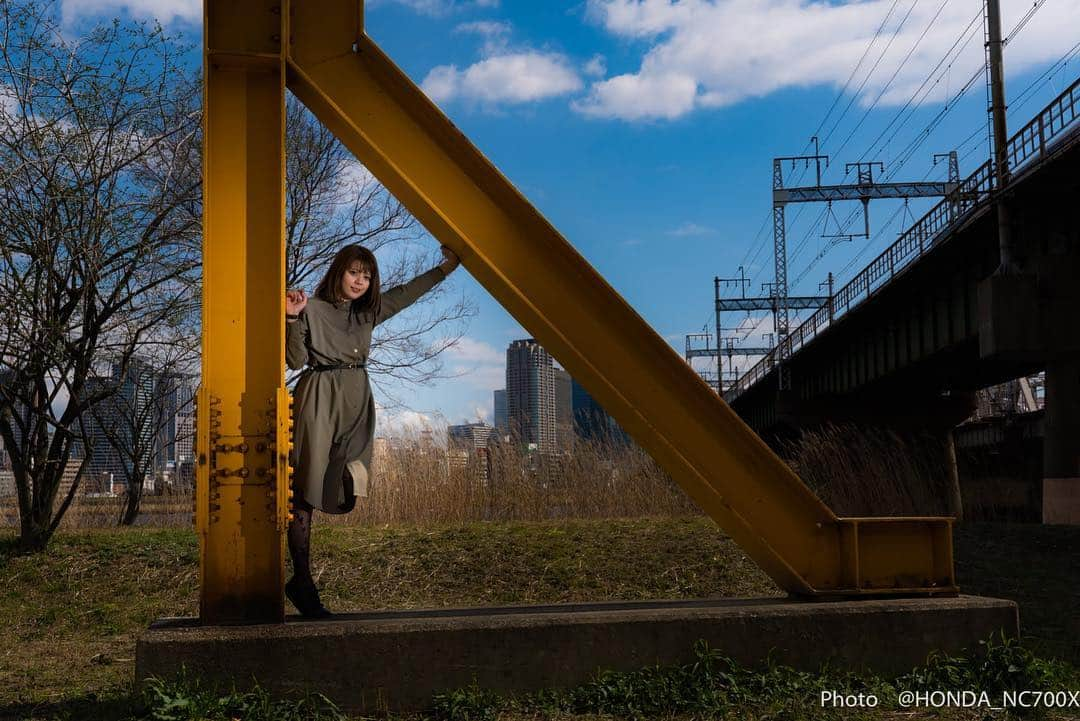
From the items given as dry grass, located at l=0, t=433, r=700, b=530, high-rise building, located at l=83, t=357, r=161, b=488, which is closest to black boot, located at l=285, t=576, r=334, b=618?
dry grass, located at l=0, t=433, r=700, b=530

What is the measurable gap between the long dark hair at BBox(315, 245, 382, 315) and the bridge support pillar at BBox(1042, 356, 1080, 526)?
19.0 m

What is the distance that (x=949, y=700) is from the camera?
4.69m

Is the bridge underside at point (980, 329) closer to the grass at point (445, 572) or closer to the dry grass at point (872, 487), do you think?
the dry grass at point (872, 487)

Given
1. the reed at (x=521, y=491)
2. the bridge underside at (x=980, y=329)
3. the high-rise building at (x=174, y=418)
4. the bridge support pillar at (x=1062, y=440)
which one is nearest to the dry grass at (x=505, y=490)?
the reed at (x=521, y=491)

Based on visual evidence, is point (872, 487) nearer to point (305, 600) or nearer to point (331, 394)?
point (305, 600)

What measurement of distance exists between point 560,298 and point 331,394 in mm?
1295

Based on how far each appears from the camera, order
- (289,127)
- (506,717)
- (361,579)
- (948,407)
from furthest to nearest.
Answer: (948,407) → (289,127) → (361,579) → (506,717)

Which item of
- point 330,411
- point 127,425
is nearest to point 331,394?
point 330,411

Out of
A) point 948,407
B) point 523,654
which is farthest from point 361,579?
point 948,407

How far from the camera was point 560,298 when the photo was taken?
201 inches

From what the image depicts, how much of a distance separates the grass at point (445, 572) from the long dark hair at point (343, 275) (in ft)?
11.7

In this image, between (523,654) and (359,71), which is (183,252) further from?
(523,654)

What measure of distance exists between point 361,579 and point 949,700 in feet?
19.4

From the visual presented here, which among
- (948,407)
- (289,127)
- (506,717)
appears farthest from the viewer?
(948,407)
